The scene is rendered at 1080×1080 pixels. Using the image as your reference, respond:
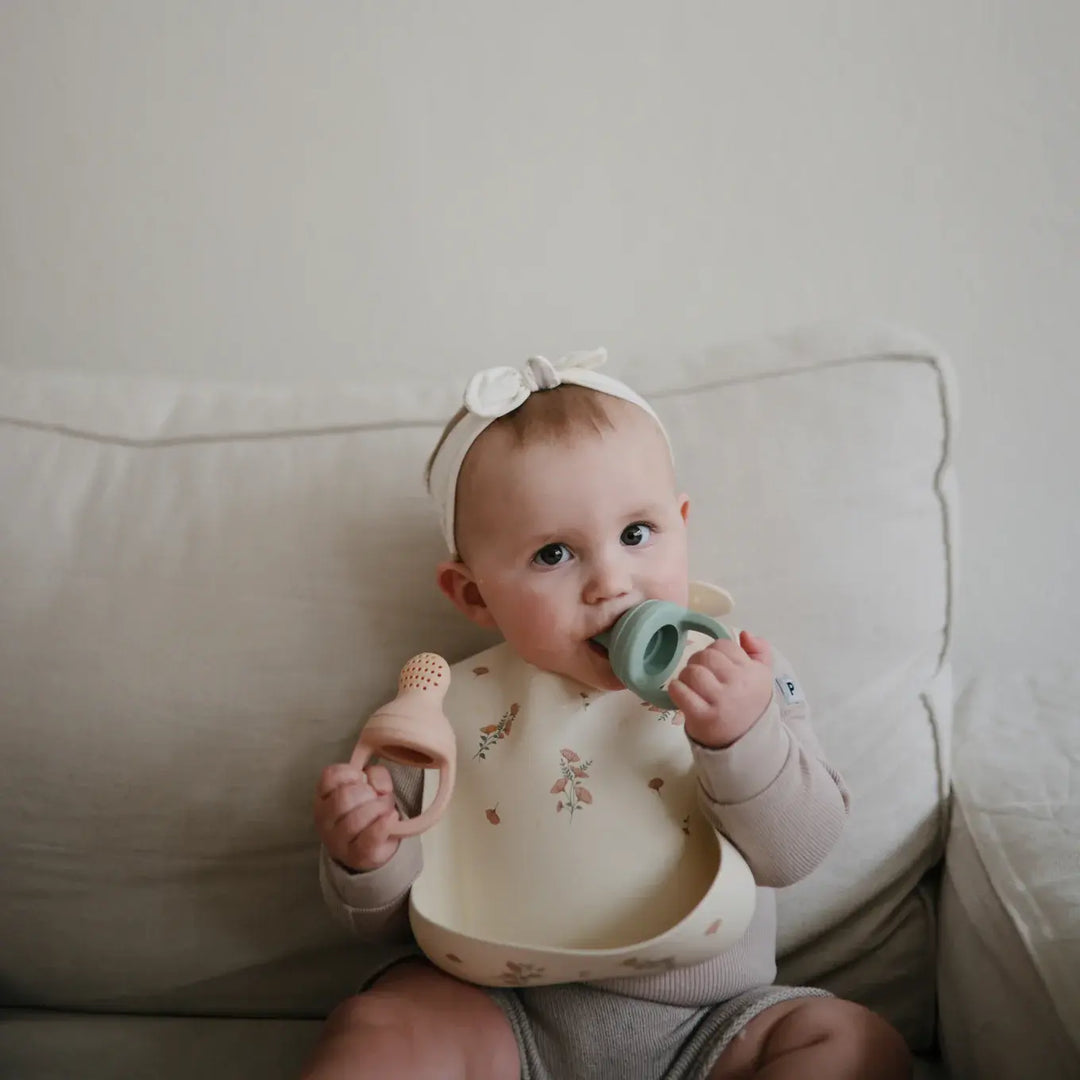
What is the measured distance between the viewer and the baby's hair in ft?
2.58

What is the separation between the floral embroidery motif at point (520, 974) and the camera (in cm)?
71

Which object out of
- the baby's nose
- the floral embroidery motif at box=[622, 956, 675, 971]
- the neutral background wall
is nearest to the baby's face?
the baby's nose

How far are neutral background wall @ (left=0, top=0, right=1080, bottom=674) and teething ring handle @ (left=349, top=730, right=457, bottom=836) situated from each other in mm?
643

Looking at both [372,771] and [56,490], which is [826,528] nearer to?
[372,771]

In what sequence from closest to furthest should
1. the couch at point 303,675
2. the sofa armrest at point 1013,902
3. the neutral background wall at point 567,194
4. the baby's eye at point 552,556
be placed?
the sofa armrest at point 1013,902
the baby's eye at point 552,556
the couch at point 303,675
the neutral background wall at point 567,194

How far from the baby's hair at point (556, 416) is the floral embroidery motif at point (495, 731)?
24 centimetres

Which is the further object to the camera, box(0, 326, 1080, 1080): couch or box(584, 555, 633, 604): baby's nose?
box(0, 326, 1080, 1080): couch

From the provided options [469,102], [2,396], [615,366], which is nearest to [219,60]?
[469,102]

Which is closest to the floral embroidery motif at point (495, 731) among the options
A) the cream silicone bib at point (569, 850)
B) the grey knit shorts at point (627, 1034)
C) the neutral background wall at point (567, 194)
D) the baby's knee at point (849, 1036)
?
the cream silicone bib at point (569, 850)

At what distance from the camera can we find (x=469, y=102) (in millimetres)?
1189

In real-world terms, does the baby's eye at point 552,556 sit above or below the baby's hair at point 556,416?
below

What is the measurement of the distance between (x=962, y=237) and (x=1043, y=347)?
0.55 feet

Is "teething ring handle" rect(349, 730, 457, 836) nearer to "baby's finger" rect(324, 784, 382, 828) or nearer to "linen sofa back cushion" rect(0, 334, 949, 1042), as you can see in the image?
"baby's finger" rect(324, 784, 382, 828)

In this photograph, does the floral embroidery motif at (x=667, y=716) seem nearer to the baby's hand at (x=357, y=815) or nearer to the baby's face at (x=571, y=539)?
the baby's face at (x=571, y=539)
